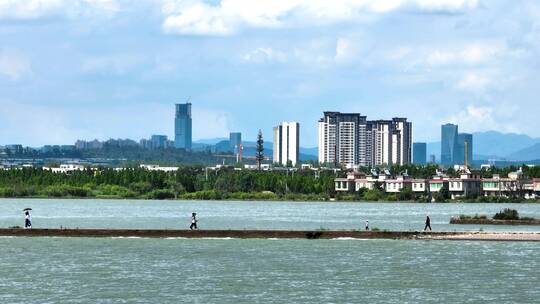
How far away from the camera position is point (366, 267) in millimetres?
52094

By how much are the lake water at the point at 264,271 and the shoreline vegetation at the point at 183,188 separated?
104364 mm

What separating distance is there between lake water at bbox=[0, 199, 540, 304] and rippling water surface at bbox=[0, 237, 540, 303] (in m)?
0.04

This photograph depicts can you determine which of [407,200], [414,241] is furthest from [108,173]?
[414,241]

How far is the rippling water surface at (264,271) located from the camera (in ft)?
140

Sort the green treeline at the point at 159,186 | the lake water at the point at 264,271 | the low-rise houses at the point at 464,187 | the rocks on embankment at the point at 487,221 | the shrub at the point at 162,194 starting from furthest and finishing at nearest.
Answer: the shrub at the point at 162,194
the green treeline at the point at 159,186
the low-rise houses at the point at 464,187
the rocks on embankment at the point at 487,221
the lake water at the point at 264,271

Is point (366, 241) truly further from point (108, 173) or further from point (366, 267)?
point (108, 173)

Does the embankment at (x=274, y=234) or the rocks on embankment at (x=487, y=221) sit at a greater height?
the rocks on embankment at (x=487, y=221)

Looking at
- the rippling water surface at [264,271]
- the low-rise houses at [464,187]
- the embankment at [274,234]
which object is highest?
the low-rise houses at [464,187]

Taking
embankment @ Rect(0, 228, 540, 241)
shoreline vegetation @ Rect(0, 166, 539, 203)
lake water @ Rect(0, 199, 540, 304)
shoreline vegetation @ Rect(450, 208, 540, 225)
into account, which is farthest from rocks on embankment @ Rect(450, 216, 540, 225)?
shoreline vegetation @ Rect(0, 166, 539, 203)

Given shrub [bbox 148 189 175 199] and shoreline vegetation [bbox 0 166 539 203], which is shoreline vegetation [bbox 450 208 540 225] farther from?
shrub [bbox 148 189 175 199]

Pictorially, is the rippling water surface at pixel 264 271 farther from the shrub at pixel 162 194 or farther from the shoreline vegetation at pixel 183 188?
the shrub at pixel 162 194

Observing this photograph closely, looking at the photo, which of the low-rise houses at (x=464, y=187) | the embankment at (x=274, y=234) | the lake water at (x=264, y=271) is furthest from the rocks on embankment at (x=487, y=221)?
the low-rise houses at (x=464, y=187)

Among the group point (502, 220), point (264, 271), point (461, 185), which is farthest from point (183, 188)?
point (264, 271)

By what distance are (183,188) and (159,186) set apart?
3634 mm
